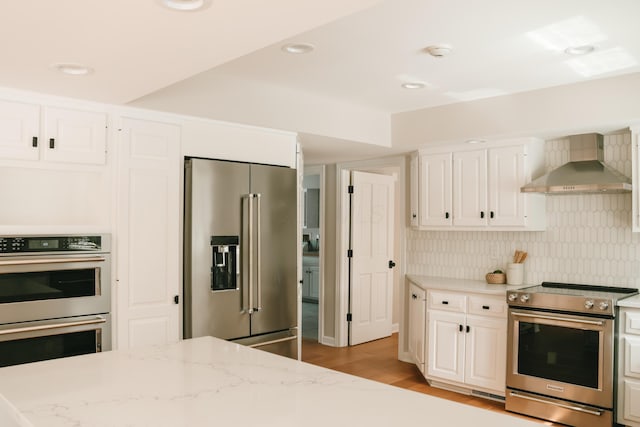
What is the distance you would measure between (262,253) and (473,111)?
2137 millimetres

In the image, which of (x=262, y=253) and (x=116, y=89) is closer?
(x=116, y=89)

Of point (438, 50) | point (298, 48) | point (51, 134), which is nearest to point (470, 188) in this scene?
point (438, 50)

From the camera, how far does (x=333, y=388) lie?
68.0 inches

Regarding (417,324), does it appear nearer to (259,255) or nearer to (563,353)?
(563,353)

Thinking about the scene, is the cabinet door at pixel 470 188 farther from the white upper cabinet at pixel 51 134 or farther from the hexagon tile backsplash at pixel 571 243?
the white upper cabinet at pixel 51 134

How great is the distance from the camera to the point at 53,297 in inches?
125

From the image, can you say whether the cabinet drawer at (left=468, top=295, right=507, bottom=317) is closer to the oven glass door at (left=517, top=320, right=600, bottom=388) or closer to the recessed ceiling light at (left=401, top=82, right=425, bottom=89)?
the oven glass door at (left=517, top=320, right=600, bottom=388)

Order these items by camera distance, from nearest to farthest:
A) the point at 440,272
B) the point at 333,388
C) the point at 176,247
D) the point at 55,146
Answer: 1. the point at 333,388
2. the point at 55,146
3. the point at 176,247
4. the point at 440,272

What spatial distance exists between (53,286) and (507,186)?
11.3 feet

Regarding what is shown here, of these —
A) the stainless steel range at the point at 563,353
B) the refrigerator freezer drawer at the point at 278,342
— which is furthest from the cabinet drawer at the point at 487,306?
the refrigerator freezer drawer at the point at 278,342

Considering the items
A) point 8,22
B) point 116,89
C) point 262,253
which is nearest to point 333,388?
point 8,22

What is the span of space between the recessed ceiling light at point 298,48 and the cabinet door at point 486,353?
2.51 metres

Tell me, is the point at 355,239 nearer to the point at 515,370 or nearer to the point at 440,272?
the point at 440,272

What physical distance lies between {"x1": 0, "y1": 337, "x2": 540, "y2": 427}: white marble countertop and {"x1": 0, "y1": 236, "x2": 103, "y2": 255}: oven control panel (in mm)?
1219
